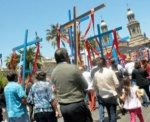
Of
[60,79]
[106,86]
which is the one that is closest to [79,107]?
[60,79]

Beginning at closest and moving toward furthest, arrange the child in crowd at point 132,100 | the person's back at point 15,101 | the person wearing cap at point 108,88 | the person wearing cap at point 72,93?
the person wearing cap at point 72,93 < the person's back at point 15,101 < the child in crowd at point 132,100 < the person wearing cap at point 108,88

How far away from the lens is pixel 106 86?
25.8 feet

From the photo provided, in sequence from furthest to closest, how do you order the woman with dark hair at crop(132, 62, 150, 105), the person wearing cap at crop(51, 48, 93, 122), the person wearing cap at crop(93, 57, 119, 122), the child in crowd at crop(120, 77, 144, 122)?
the woman with dark hair at crop(132, 62, 150, 105), the person wearing cap at crop(93, 57, 119, 122), the child in crowd at crop(120, 77, 144, 122), the person wearing cap at crop(51, 48, 93, 122)

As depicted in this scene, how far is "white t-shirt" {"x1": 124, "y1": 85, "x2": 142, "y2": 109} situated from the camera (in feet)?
24.9

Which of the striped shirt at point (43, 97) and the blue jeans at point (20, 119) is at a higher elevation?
the striped shirt at point (43, 97)

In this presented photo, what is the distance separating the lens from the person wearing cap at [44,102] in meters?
7.00

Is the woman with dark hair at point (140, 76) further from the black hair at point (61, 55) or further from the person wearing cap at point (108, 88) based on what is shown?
the black hair at point (61, 55)

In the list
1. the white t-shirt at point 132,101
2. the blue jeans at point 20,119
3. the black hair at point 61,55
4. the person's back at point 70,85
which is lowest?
the blue jeans at point 20,119

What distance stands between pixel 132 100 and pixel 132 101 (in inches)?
0.9

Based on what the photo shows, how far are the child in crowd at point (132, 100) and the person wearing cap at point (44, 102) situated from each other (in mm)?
1576

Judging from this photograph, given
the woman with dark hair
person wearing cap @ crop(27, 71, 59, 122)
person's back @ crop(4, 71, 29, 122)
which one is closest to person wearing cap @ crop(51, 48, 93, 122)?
person wearing cap @ crop(27, 71, 59, 122)

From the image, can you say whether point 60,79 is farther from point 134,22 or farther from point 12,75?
point 134,22

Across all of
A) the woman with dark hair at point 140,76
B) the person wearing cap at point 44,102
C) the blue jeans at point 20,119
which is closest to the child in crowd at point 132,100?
the person wearing cap at point 44,102

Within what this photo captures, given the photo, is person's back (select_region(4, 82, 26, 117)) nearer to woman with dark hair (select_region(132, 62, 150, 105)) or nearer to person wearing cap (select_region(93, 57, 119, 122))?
person wearing cap (select_region(93, 57, 119, 122))
